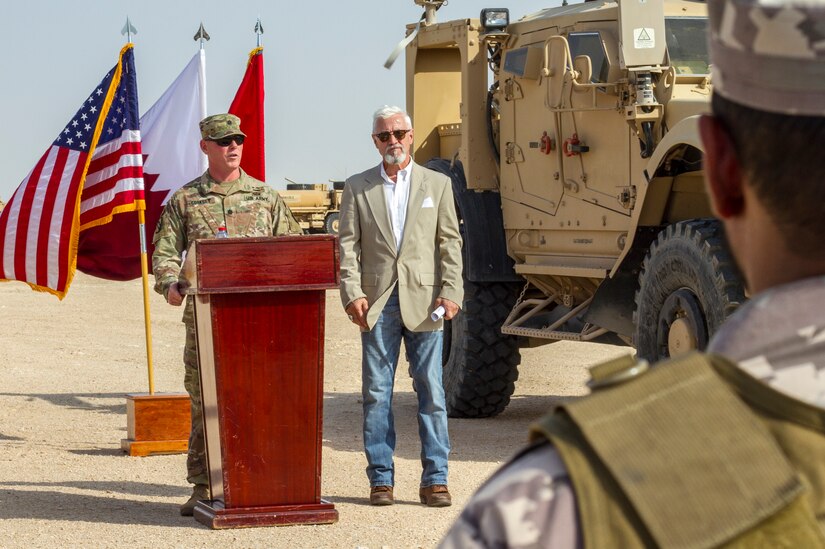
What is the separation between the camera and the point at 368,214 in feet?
22.3

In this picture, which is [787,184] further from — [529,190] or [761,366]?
[529,190]

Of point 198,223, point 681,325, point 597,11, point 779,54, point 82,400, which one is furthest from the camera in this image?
point 82,400

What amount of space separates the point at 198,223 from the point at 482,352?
12.0 ft

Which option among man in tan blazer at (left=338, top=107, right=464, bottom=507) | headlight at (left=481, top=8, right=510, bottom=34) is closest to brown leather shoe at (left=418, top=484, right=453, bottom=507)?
man in tan blazer at (left=338, top=107, right=464, bottom=507)

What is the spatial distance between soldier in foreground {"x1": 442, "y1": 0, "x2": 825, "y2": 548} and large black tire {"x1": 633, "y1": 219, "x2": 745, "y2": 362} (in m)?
5.52

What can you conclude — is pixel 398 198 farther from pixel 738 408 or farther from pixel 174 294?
pixel 738 408

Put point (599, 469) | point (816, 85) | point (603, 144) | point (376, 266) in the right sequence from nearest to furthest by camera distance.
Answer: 1. point (599, 469)
2. point (816, 85)
3. point (376, 266)
4. point (603, 144)

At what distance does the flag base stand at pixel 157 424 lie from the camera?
27.5 ft

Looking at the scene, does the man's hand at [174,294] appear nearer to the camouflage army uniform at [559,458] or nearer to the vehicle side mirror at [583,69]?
the vehicle side mirror at [583,69]

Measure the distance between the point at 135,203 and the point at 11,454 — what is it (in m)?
1.72

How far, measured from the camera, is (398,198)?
685 centimetres

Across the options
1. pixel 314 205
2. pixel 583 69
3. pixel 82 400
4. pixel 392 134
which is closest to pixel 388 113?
pixel 392 134

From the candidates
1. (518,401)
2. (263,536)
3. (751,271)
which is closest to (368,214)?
(263,536)

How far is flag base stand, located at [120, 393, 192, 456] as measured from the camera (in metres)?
8.38
